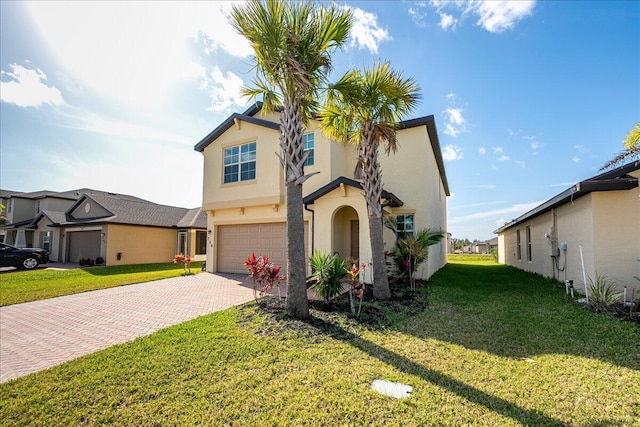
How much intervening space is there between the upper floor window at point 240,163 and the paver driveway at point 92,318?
617 cm

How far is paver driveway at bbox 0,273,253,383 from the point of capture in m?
5.49

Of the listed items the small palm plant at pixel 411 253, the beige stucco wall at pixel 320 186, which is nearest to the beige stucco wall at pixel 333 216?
the beige stucco wall at pixel 320 186

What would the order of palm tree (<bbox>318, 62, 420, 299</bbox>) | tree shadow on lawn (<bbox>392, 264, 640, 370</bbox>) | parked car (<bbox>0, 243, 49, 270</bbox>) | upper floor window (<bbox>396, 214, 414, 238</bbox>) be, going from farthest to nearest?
parked car (<bbox>0, 243, 49, 270</bbox>) < upper floor window (<bbox>396, 214, 414, 238</bbox>) < palm tree (<bbox>318, 62, 420, 299</bbox>) < tree shadow on lawn (<bbox>392, 264, 640, 370</bbox>)

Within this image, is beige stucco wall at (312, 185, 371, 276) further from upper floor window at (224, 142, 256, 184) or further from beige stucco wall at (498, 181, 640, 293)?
beige stucco wall at (498, 181, 640, 293)

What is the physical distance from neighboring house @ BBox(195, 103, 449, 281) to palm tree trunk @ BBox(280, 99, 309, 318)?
4.42 metres

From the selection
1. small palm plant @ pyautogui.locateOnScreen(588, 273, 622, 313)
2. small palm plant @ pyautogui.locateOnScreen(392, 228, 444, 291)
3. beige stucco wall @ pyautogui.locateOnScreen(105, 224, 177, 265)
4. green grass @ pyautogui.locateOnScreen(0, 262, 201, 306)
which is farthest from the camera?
beige stucco wall @ pyautogui.locateOnScreen(105, 224, 177, 265)

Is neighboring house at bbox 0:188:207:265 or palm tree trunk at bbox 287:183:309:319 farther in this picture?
neighboring house at bbox 0:188:207:265

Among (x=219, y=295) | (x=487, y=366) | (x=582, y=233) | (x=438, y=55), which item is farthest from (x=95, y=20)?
(x=582, y=233)

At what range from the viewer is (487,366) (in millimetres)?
4539

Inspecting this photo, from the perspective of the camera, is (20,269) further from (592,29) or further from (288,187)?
(592,29)

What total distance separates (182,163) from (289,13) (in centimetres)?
1192

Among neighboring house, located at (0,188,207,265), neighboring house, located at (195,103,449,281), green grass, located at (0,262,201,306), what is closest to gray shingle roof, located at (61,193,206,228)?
neighboring house, located at (0,188,207,265)

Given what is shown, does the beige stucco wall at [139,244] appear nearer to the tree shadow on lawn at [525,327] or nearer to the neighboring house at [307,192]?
the neighboring house at [307,192]

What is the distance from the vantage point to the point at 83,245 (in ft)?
76.0
